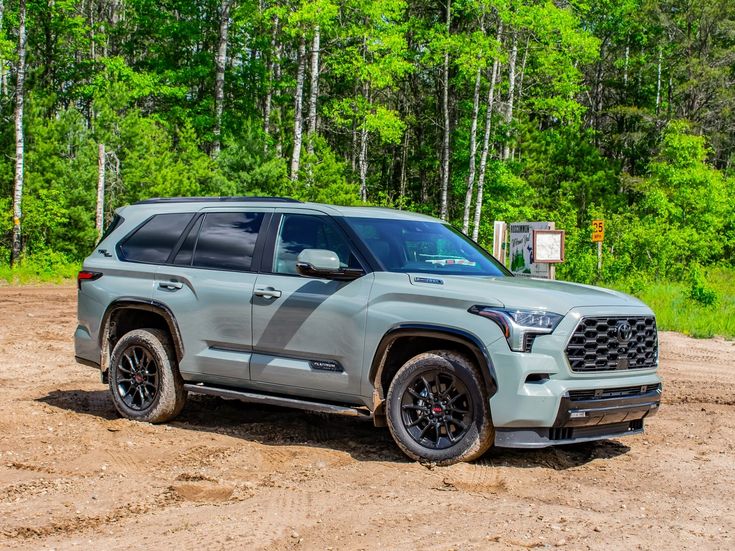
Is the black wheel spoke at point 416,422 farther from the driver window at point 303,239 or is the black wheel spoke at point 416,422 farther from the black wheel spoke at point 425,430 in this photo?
the driver window at point 303,239

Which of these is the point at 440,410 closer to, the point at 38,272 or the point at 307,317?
the point at 307,317

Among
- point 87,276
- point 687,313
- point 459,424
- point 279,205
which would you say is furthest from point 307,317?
point 687,313

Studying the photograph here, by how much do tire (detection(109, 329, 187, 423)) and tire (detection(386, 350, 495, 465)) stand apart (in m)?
2.30

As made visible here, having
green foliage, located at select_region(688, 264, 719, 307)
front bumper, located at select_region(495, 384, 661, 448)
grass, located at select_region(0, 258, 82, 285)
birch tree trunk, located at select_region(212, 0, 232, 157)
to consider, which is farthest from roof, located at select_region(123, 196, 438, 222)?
birch tree trunk, located at select_region(212, 0, 232, 157)

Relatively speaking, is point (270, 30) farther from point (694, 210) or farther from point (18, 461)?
point (18, 461)

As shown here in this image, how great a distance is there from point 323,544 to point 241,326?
9.91 ft

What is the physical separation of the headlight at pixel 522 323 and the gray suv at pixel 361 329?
1 centimetres

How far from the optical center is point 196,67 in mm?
40469

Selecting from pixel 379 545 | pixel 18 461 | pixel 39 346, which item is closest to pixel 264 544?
pixel 379 545

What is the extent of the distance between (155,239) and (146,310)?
2.26ft

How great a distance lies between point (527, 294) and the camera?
21.6ft

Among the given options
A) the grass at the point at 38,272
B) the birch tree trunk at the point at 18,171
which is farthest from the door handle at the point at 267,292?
the birch tree trunk at the point at 18,171

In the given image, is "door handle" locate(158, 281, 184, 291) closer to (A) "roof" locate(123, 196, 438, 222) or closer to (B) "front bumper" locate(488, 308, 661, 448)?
(A) "roof" locate(123, 196, 438, 222)

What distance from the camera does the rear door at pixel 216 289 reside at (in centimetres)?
768
